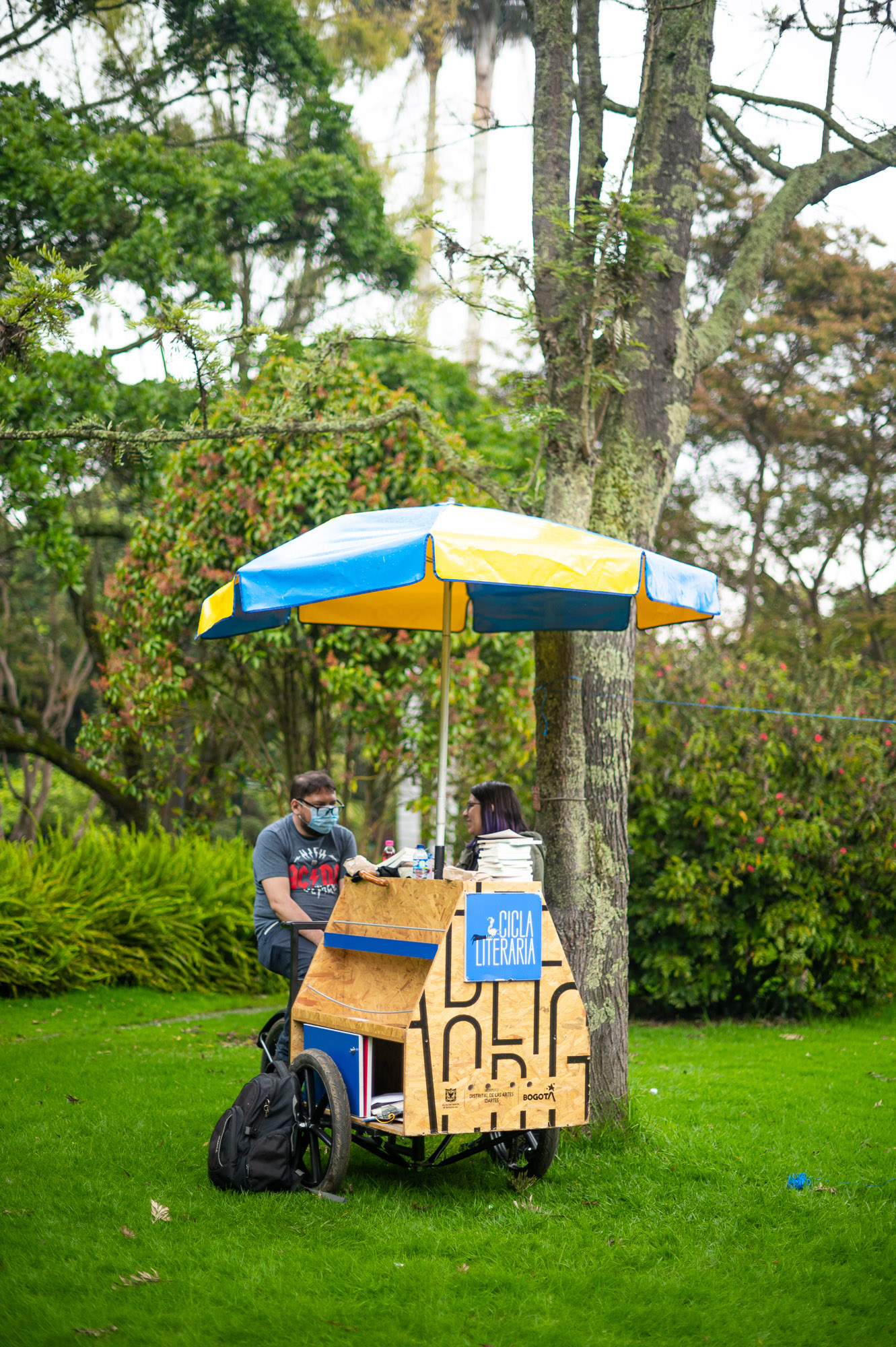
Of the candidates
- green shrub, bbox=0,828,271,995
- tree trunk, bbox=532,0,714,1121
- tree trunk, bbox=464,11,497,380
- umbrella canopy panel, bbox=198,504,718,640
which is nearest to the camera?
umbrella canopy panel, bbox=198,504,718,640

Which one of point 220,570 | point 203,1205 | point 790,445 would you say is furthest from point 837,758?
point 790,445

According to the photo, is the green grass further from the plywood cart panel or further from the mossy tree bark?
the mossy tree bark

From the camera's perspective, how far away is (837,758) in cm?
943

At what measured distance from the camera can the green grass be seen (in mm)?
3498

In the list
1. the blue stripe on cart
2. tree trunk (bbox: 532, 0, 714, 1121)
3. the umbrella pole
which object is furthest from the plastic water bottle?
tree trunk (bbox: 532, 0, 714, 1121)

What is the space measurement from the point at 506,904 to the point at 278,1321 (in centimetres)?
161

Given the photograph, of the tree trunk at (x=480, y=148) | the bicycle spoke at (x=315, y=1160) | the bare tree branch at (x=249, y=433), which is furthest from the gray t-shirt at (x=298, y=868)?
the tree trunk at (x=480, y=148)

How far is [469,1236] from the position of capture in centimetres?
422

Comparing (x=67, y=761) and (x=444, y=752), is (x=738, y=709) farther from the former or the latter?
(x=67, y=761)

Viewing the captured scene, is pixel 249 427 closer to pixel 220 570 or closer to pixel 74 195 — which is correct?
pixel 220 570

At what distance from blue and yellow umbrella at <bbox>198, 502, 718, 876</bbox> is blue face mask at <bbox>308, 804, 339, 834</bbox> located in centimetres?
69

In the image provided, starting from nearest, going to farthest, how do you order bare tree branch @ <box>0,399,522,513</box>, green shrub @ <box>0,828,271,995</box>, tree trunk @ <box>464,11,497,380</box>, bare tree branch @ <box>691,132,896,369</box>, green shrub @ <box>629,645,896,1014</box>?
bare tree branch @ <box>0,399,522,513</box>, bare tree branch @ <box>691,132,896,369</box>, green shrub @ <box>629,645,896,1014</box>, green shrub @ <box>0,828,271,995</box>, tree trunk @ <box>464,11,497,380</box>

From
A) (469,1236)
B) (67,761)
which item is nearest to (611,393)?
(469,1236)

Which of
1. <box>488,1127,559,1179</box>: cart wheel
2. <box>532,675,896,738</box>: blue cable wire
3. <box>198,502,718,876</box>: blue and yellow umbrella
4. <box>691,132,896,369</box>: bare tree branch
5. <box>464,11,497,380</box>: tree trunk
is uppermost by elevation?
<box>464,11,497,380</box>: tree trunk
